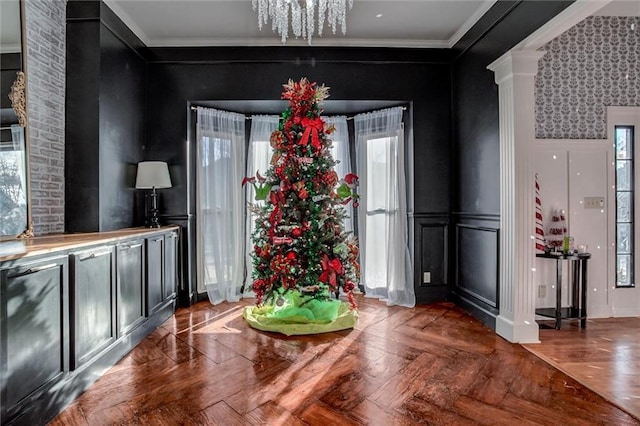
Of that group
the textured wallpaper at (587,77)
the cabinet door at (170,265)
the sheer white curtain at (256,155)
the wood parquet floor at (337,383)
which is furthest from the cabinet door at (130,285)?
the textured wallpaper at (587,77)

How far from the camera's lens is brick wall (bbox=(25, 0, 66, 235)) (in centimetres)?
269

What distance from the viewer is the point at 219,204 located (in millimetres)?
4203

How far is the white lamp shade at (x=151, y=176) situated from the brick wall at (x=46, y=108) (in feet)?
2.06

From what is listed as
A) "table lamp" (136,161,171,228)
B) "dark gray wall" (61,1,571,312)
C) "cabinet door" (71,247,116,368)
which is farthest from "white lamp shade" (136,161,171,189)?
"cabinet door" (71,247,116,368)

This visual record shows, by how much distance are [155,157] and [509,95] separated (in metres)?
3.50

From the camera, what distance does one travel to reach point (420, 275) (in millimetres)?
4074

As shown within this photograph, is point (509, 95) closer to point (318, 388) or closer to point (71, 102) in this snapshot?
point (318, 388)

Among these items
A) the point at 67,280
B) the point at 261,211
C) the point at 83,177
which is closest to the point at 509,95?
the point at 261,211

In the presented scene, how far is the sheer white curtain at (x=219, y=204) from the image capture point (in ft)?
13.5

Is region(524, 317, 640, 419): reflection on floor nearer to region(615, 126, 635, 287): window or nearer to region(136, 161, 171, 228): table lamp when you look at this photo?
region(615, 126, 635, 287): window

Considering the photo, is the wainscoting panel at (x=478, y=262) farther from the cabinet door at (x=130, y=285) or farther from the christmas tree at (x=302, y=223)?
the cabinet door at (x=130, y=285)

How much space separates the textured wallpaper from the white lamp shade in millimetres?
3585

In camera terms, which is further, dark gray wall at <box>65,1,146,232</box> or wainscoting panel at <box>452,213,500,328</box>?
wainscoting panel at <box>452,213,500,328</box>

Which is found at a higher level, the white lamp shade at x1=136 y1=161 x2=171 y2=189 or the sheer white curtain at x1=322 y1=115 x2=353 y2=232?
the sheer white curtain at x1=322 y1=115 x2=353 y2=232
